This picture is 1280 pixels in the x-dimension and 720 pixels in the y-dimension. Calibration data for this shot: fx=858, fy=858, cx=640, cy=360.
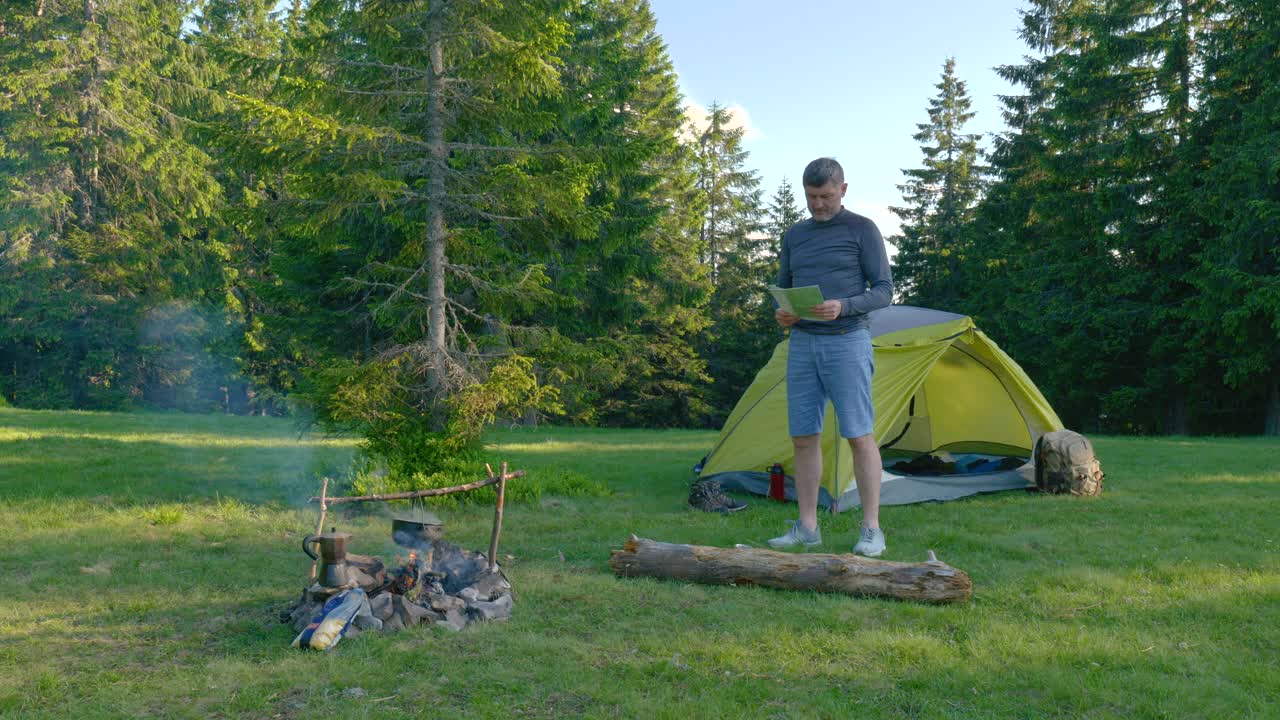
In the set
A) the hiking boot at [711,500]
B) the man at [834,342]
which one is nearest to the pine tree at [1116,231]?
the hiking boot at [711,500]

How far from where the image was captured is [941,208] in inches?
1158

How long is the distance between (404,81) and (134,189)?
22.0 metres

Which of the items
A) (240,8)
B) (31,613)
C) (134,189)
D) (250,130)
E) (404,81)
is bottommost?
(31,613)

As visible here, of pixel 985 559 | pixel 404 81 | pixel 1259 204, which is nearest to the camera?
pixel 985 559

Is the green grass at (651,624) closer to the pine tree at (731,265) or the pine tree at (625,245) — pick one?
the pine tree at (625,245)

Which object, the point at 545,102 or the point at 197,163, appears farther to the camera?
the point at 197,163

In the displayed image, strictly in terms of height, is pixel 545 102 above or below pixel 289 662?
above

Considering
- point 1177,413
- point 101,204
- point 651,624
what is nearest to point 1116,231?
point 1177,413

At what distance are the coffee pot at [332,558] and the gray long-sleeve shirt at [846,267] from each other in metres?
2.65

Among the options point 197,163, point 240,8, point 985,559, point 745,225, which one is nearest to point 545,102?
point 985,559

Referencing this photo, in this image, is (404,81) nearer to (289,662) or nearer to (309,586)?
(309,586)

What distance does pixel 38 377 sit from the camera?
2602 centimetres

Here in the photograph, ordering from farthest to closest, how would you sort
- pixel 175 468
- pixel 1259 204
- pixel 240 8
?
pixel 240 8, pixel 1259 204, pixel 175 468

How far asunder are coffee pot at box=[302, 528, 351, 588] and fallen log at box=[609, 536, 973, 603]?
139cm
